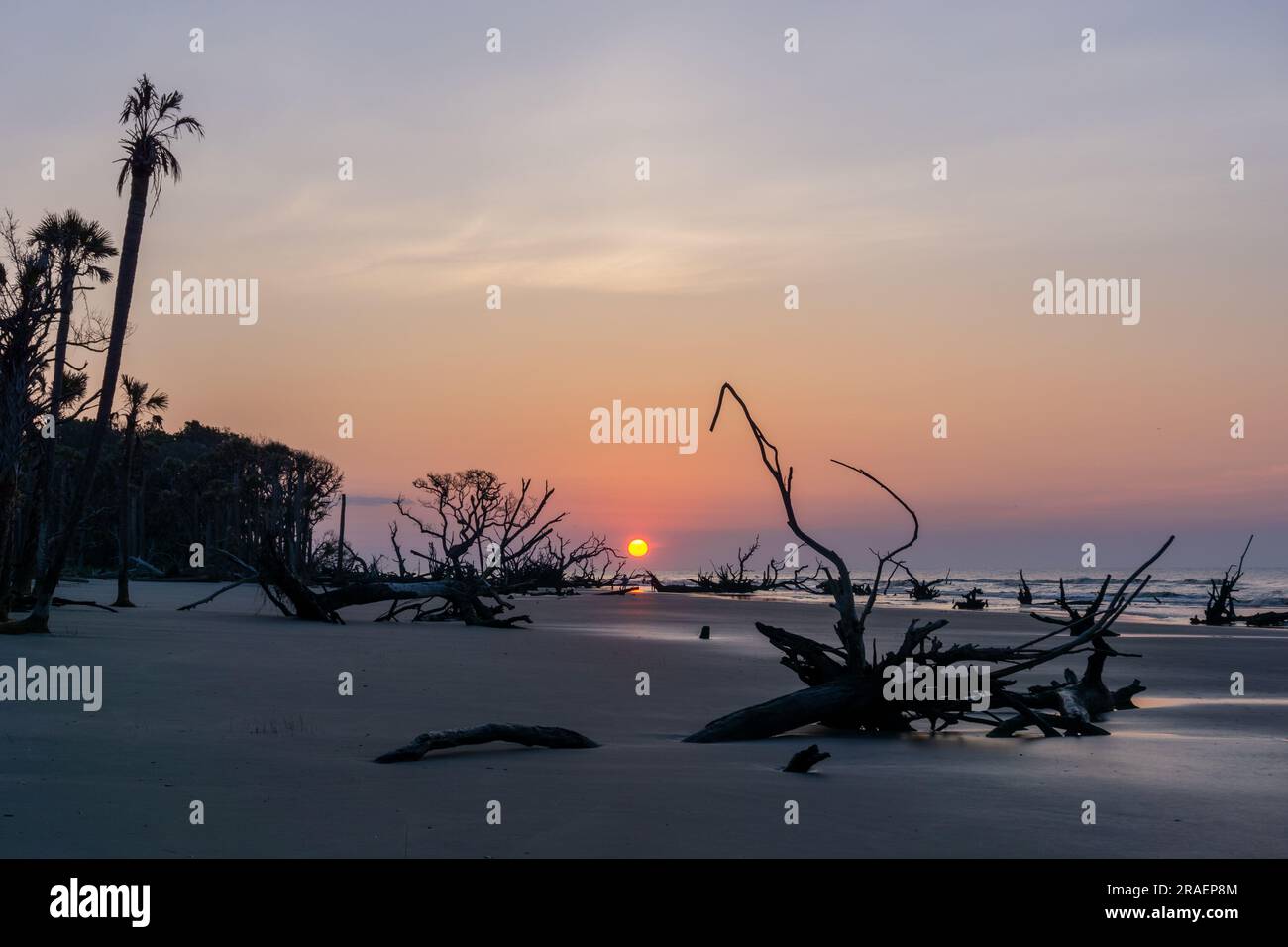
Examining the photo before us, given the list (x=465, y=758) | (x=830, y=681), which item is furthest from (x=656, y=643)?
(x=465, y=758)

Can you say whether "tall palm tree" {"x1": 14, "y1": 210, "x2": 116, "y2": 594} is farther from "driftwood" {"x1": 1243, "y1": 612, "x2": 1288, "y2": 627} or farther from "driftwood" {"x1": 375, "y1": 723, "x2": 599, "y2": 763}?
"driftwood" {"x1": 1243, "y1": 612, "x2": 1288, "y2": 627}

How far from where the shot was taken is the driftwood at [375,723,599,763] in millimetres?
8277

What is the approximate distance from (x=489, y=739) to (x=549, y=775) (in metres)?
1.01

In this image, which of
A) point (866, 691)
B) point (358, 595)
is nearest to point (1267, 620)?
point (358, 595)

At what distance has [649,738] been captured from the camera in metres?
10.4

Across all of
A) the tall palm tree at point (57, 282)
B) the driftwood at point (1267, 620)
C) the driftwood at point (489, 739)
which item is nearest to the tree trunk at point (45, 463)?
the tall palm tree at point (57, 282)

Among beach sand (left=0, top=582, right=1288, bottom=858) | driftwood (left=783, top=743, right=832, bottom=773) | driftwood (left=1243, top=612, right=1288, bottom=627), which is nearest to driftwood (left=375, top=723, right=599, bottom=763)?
beach sand (left=0, top=582, right=1288, bottom=858)

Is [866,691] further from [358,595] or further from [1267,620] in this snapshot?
[1267,620]

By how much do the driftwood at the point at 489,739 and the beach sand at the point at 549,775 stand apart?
5.3 inches

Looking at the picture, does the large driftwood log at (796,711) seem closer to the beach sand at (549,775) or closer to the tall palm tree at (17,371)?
the beach sand at (549,775)

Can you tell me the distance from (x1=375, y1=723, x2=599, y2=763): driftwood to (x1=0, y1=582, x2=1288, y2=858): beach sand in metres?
0.13

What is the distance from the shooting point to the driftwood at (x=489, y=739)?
8277 millimetres

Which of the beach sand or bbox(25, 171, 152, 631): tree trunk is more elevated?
bbox(25, 171, 152, 631): tree trunk

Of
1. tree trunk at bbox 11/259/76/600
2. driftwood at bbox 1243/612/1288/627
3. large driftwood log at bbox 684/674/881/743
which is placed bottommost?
driftwood at bbox 1243/612/1288/627
